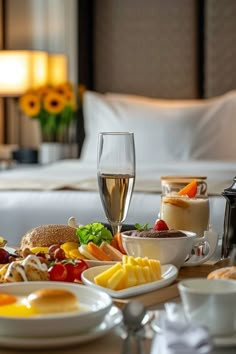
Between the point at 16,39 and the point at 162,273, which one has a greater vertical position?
the point at 16,39

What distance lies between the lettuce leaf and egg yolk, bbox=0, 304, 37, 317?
0.55 meters

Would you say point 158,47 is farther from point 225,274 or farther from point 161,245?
point 225,274

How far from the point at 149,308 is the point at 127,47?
4.04m

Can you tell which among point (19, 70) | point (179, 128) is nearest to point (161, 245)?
point (179, 128)

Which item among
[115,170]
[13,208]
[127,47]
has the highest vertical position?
[127,47]

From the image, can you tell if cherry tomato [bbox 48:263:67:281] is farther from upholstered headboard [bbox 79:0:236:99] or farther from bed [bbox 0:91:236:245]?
upholstered headboard [bbox 79:0:236:99]

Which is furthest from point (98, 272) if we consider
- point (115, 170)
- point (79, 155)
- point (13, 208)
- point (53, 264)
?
point (79, 155)

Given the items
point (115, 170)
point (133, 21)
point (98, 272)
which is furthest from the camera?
point (133, 21)

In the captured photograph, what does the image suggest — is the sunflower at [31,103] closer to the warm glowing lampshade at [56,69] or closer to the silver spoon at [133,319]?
the warm glowing lampshade at [56,69]

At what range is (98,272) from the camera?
1.32m

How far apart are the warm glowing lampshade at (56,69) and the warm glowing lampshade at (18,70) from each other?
0.15m

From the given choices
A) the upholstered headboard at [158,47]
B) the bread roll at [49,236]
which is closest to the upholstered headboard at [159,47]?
the upholstered headboard at [158,47]

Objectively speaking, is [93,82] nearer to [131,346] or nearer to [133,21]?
[133,21]

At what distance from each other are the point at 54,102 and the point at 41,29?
739mm
